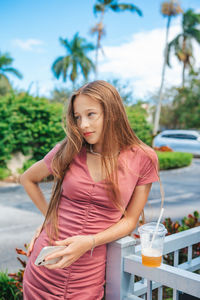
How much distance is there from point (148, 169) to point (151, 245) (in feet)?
1.23

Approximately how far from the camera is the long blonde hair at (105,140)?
153cm

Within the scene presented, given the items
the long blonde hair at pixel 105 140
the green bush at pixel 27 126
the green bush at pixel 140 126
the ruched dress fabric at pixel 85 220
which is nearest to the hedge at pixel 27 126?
the green bush at pixel 27 126

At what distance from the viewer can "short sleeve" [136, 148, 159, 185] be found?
5.06 ft

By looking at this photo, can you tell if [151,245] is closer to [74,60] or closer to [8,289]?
[8,289]

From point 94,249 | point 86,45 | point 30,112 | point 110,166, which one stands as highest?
point 86,45

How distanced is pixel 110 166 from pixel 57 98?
138 ft

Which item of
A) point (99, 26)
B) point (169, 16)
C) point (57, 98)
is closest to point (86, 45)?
point (99, 26)

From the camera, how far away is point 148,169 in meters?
1.55

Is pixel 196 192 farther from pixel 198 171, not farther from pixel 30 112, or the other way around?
pixel 30 112

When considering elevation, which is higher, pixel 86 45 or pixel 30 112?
pixel 86 45

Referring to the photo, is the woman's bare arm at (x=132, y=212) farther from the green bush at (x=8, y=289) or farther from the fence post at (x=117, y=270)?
the green bush at (x=8, y=289)

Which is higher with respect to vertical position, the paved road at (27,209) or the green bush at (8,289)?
the green bush at (8,289)

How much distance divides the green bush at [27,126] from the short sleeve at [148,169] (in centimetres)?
838

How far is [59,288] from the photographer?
144 cm
